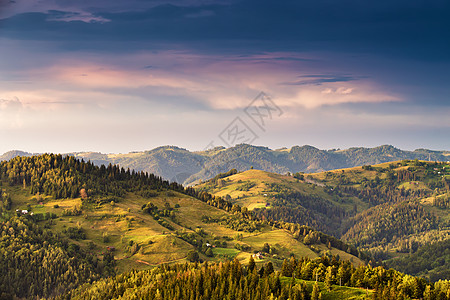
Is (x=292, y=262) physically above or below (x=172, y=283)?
above

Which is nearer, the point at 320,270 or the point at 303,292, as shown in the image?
the point at 303,292

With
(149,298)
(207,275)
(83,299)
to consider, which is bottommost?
(83,299)

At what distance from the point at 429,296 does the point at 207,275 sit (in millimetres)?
87331

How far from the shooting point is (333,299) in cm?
12588

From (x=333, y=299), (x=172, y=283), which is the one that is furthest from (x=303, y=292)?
(x=172, y=283)

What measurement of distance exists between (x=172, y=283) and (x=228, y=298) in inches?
1332

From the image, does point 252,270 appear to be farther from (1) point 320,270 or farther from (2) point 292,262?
(1) point 320,270

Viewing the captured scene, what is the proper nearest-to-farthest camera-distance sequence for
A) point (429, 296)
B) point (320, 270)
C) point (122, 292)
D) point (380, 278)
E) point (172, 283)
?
point (429, 296) → point (380, 278) → point (320, 270) → point (172, 283) → point (122, 292)

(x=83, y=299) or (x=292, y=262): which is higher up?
(x=292, y=262)

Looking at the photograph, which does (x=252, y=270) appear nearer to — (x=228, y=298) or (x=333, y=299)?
(x=228, y=298)

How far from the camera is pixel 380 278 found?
441ft

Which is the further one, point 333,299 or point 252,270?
point 252,270

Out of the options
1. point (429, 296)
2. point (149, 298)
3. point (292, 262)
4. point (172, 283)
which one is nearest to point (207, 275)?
point (172, 283)

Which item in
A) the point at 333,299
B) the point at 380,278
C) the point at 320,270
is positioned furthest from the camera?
the point at 320,270
